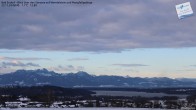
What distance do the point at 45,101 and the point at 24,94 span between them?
121 feet

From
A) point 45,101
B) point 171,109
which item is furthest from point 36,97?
point 171,109

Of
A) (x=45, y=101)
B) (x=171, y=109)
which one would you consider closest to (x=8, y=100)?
(x=45, y=101)

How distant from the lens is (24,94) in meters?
200

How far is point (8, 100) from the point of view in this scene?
166750 mm

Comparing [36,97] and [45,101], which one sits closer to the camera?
[45,101]

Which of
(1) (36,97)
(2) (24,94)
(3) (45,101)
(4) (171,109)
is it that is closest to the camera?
(4) (171,109)

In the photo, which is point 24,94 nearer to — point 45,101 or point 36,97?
point 36,97

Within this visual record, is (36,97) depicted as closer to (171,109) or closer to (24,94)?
(24,94)

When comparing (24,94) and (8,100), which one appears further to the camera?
(24,94)

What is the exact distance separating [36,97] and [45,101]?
56.6 ft

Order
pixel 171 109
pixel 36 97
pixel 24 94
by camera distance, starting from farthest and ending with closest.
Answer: pixel 24 94 < pixel 36 97 < pixel 171 109

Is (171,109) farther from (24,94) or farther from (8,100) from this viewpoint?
(24,94)

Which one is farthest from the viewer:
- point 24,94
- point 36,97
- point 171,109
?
point 24,94

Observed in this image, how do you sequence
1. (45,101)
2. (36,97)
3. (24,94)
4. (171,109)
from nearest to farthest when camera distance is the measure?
(171,109) < (45,101) < (36,97) < (24,94)
